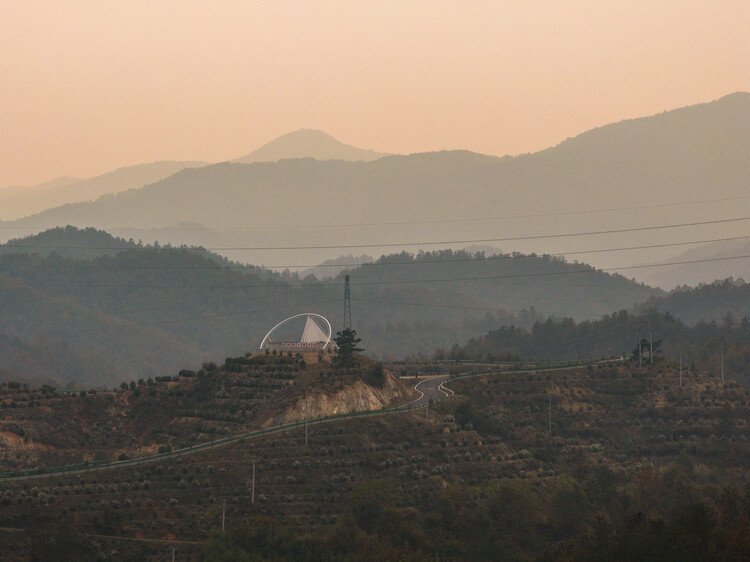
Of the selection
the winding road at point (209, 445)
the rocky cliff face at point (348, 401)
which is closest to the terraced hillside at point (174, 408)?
the rocky cliff face at point (348, 401)

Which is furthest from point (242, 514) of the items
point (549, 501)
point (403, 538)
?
point (549, 501)

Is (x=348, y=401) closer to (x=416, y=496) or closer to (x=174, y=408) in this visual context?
(x=174, y=408)

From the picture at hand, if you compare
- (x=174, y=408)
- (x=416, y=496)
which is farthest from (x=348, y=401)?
(x=416, y=496)

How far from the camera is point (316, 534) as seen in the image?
132 m

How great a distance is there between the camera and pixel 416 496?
14862cm

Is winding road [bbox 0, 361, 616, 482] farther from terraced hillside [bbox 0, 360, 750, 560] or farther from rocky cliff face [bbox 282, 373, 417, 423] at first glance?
terraced hillside [bbox 0, 360, 750, 560]

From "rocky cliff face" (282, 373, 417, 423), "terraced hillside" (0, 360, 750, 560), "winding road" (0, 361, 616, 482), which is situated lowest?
"terraced hillside" (0, 360, 750, 560)

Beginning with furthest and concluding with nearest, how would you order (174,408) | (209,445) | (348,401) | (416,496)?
(174,408) → (348,401) → (209,445) → (416,496)

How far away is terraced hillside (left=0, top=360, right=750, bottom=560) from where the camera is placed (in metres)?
124

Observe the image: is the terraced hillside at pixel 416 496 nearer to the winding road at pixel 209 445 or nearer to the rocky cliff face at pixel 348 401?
the winding road at pixel 209 445

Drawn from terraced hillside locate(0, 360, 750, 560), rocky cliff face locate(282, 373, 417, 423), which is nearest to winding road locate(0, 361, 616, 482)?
rocky cliff face locate(282, 373, 417, 423)

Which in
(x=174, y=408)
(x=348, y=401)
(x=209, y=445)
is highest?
(x=348, y=401)

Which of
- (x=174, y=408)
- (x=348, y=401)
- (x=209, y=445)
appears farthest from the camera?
(x=174, y=408)

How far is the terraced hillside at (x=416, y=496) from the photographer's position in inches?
4889
